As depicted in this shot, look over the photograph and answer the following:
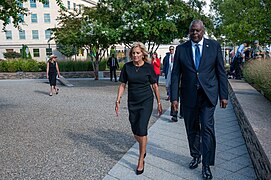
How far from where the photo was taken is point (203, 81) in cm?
340

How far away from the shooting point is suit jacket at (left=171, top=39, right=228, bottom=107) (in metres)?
3.41

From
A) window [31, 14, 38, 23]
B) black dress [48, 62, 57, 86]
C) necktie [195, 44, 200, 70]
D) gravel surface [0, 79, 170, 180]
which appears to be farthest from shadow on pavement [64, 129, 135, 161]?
window [31, 14, 38, 23]

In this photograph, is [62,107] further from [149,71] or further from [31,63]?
[31,63]

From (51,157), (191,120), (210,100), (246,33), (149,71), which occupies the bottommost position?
(51,157)

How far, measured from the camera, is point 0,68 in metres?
23.2

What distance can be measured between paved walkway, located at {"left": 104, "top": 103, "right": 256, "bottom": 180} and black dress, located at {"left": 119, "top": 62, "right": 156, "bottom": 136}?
598 millimetres

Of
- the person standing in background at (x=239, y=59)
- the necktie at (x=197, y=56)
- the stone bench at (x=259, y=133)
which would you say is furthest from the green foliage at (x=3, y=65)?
the necktie at (x=197, y=56)

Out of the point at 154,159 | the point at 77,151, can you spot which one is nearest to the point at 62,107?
the point at 77,151

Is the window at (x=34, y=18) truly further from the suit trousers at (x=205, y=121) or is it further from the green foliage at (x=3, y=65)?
the suit trousers at (x=205, y=121)

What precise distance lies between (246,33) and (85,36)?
7.55 meters

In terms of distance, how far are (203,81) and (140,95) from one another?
91cm

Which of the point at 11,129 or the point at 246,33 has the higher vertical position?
the point at 246,33

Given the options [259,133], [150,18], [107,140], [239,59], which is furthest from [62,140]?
[239,59]

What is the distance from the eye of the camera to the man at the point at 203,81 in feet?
11.2
